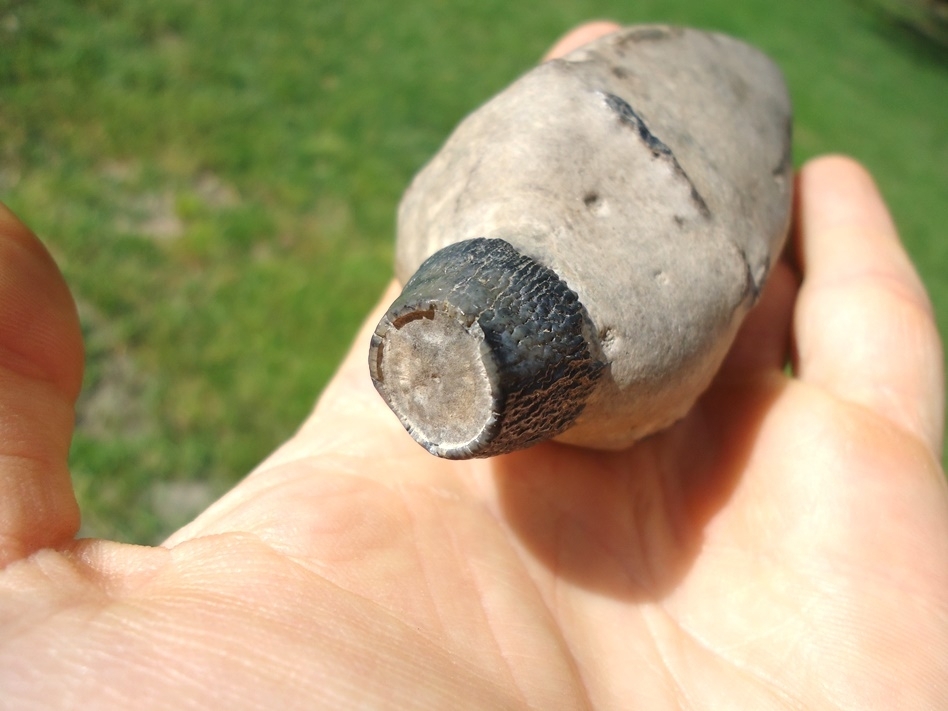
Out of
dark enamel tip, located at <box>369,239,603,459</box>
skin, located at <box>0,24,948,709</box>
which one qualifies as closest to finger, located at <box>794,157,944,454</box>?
skin, located at <box>0,24,948,709</box>

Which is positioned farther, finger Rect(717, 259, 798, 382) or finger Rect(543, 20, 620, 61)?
finger Rect(543, 20, 620, 61)

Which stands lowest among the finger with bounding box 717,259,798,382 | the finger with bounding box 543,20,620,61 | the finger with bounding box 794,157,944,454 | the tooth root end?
the finger with bounding box 717,259,798,382

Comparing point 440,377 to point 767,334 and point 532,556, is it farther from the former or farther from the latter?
point 767,334

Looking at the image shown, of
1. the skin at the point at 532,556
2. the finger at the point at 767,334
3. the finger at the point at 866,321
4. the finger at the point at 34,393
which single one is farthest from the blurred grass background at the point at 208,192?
the finger at the point at 866,321

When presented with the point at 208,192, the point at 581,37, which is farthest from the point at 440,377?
the point at 208,192

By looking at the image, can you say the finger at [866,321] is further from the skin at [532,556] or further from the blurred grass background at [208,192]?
the blurred grass background at [208,192]

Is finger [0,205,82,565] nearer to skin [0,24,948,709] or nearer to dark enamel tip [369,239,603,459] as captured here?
skin [0,24,948,709]
